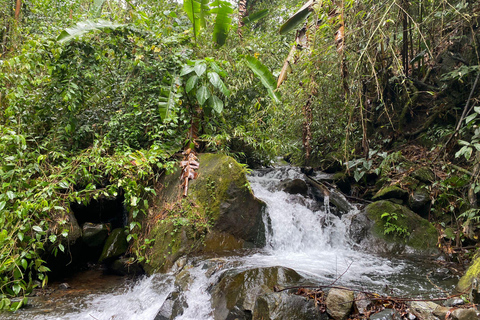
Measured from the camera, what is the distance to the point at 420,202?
6.24 meters

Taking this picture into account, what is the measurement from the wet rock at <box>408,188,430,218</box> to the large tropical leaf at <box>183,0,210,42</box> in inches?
239

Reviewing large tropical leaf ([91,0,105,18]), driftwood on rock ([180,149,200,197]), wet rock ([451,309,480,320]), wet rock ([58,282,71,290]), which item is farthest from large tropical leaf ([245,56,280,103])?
wet rock ([58,282,71,290])

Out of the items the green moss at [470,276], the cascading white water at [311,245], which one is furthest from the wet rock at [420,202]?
the green moss at [470,276]

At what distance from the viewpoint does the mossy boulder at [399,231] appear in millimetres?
5695

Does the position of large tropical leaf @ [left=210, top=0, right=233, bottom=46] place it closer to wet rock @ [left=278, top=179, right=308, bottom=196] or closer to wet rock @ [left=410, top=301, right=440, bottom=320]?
wet rock @ [left=278, top=179, right=308, bottom=196]

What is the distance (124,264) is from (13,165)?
247cm

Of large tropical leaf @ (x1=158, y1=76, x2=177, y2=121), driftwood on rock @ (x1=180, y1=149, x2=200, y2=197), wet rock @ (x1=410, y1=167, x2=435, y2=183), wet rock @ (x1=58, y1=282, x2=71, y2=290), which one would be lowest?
wet rock @ (x1=58, y1=282, x2=71, y2=290)

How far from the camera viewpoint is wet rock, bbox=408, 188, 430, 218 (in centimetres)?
622

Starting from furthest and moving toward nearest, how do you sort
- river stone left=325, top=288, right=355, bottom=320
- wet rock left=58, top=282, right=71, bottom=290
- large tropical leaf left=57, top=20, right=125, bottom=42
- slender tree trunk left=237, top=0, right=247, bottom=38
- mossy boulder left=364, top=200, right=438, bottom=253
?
slender tree trunk left=237, top=0, right=247, bottom=38 < mossy boulder left=364, top=200, right=438, bottom=253 < large tropical leaf left=57, top=20, right=125, bottom=42 < wet rock left=58, top=282, right=71, bottom=290 < river stone left=325, top=288, right=355, bottom=320

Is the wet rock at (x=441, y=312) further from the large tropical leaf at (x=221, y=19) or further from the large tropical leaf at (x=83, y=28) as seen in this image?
the large tropical leaf at (x=83, y=28)

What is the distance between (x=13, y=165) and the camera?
4.30 metres

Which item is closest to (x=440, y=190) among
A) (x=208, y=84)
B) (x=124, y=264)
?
(x=208, y=84)

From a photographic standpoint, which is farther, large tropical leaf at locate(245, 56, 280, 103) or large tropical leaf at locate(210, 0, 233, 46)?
large tropical leaf at locate(210, 0, 233, 46)

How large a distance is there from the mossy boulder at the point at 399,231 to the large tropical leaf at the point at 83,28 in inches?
260
